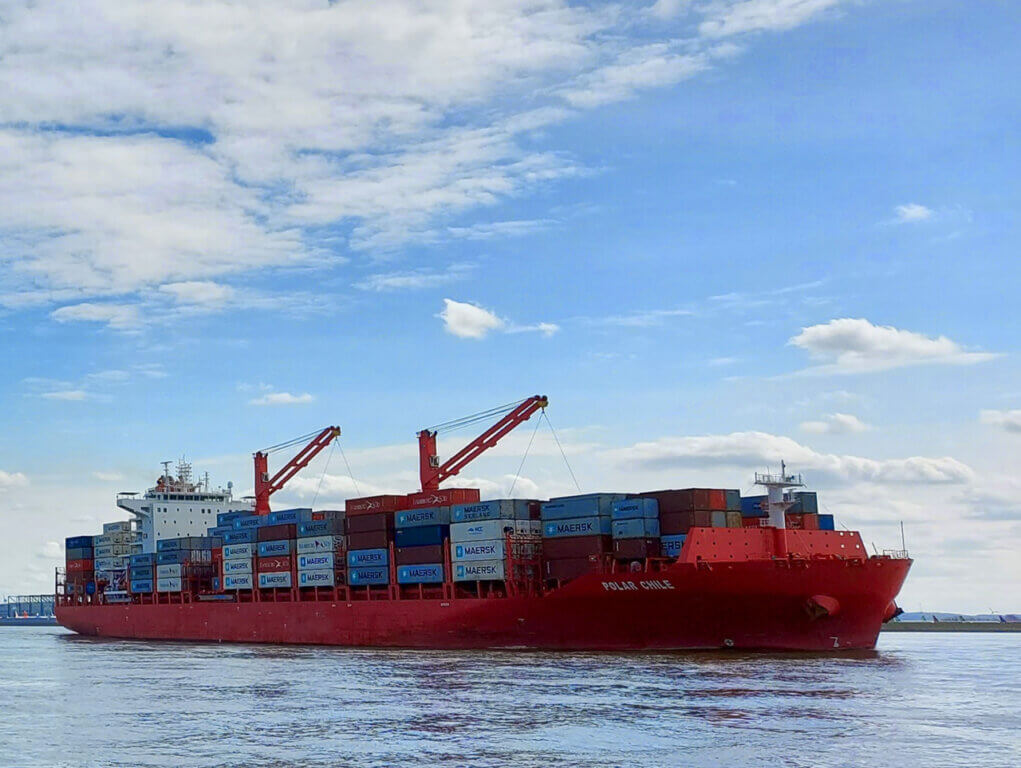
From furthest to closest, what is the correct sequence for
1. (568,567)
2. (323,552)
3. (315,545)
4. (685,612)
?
(315,545) < (323,552) < (568,567) < (685,612)

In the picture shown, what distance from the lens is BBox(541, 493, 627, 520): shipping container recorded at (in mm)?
47438

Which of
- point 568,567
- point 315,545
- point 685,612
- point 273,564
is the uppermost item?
point 315,545

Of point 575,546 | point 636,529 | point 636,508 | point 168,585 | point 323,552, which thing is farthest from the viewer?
point 168,585

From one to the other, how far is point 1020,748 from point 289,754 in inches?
581

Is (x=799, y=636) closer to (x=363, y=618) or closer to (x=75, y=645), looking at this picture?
(x=363, y=618)

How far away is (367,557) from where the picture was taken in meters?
55.8

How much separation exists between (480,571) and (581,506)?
5.79 meters

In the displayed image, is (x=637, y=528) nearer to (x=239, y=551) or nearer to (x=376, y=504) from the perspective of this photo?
(x=376, y=504)

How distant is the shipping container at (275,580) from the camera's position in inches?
2393

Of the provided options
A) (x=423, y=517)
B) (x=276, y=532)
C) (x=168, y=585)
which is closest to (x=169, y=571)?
(x=168, y=585)

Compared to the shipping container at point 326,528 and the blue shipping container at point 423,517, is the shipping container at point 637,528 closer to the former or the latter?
the blue shipping container at point 423,517

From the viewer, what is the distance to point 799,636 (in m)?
42.9

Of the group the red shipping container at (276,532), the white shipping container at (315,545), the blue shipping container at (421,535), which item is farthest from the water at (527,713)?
the red shipping container at (276,532)

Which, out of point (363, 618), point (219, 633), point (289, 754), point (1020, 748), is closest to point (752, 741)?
point (1020, 748)
